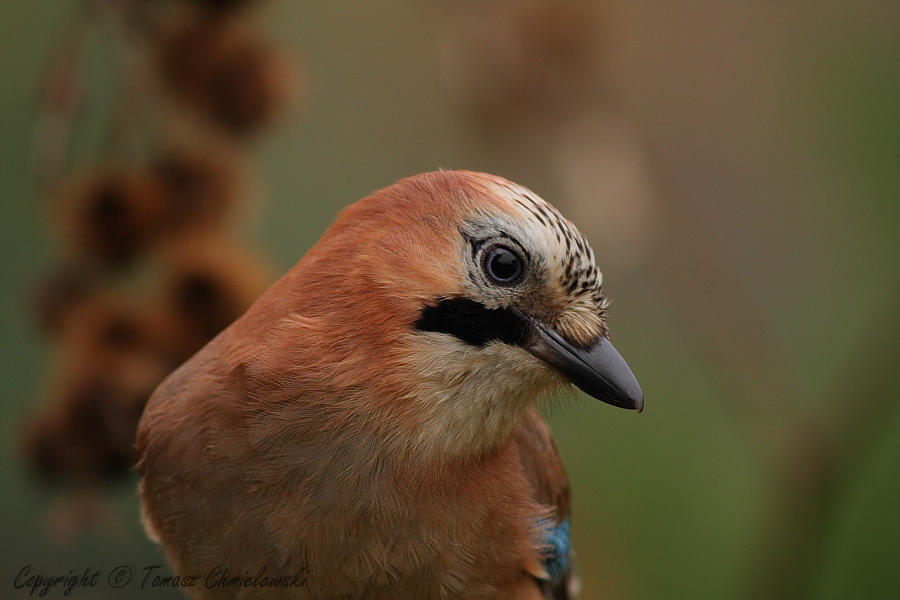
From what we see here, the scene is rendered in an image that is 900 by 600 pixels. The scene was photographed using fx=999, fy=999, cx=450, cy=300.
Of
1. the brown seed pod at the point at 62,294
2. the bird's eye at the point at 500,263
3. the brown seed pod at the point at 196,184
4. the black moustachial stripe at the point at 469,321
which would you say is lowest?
the brown seed pod at the point at 62,294

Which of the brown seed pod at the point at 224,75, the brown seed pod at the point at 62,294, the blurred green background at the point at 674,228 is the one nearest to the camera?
the brown seed pod at the point at 224,75

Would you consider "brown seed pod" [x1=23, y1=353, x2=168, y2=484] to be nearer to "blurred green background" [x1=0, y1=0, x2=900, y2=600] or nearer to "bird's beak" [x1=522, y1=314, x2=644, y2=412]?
"blurred green background" [x1=0, y1=0, x2=900, y2=600]

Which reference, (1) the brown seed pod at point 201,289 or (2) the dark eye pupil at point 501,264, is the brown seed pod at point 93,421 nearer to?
(1) the brown seed pod at point 201,289

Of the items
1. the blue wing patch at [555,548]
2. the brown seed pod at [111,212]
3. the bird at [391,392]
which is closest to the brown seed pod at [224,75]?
the brown seed pod at [111,212]

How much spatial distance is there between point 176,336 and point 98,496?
710 mm

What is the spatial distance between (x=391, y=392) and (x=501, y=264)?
1.50ft

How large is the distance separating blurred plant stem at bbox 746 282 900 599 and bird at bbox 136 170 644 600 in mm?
1634

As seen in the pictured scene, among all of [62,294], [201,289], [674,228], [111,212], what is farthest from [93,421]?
[674,228]

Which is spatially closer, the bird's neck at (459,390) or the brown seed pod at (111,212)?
the bird's neck at (459,390)

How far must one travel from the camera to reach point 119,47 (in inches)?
148

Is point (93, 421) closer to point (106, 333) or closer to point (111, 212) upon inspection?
point (106, 333)

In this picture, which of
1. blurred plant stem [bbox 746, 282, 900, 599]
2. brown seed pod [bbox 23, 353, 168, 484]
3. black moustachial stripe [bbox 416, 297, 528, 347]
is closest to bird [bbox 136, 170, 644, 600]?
black moustachial stripe [bbox 416, 297, 528, 347]

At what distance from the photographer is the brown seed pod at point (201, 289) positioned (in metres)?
3.92

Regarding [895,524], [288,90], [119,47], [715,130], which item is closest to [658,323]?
[715,130]
